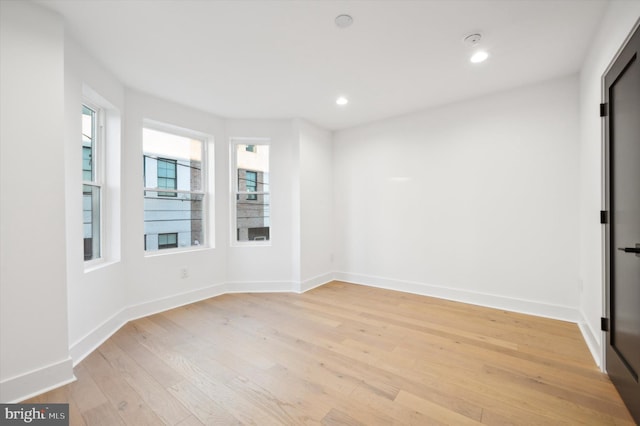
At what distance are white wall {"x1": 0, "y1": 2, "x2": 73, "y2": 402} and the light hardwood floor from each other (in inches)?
10.8

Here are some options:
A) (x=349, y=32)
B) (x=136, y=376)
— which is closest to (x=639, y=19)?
(x=349, y=32)

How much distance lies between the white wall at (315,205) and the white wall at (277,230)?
13cm

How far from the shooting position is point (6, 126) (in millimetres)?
1708

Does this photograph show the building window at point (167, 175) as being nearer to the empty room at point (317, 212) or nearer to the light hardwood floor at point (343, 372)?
the empty room at point (317, 212)

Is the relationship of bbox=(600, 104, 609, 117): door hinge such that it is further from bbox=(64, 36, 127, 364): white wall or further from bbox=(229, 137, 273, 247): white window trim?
bbox=(64, 36, 127, 364): white wall

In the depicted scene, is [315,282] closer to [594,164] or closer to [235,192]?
[235,192]

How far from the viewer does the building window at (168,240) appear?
3441 mm

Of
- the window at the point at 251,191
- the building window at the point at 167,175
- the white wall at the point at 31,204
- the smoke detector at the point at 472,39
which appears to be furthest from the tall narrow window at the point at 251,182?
the smoke detector at the point at 472,39

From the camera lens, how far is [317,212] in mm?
4480

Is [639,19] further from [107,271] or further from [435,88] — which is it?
[107,271]

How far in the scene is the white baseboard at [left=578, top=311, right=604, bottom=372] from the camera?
208 centimetres

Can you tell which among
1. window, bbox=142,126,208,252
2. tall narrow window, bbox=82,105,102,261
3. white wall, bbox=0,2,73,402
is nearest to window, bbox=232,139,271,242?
window, bbox=142,126,208,252

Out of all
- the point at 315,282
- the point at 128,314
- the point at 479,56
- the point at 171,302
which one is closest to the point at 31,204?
the point at 128,314

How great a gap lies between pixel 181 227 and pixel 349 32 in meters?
3.10
